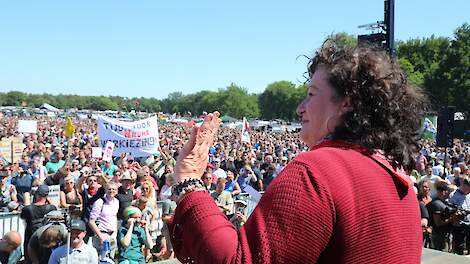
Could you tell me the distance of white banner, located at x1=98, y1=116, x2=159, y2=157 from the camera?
12922 mm

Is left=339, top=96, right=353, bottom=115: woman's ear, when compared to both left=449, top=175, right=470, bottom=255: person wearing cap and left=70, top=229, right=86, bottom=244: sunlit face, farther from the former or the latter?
left=449, top=175, right=470, bottom=255: person wearing cap

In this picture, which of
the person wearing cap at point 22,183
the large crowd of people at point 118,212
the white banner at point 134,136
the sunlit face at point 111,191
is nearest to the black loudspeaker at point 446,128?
the large crowd of people at point 118,212

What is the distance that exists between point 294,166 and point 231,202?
A: 27.2 ft

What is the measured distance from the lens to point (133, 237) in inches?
270

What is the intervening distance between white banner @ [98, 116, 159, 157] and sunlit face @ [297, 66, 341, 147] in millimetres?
11661

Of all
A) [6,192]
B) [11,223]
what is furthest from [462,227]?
[6,192]

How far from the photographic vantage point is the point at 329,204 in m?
1.13

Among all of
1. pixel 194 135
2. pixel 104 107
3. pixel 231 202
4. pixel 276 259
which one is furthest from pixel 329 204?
pixel 104 107

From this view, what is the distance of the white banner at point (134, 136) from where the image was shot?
12.9 metres

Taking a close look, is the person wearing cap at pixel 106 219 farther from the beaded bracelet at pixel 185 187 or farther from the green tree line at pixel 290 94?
the beaded bracelet at pixel 185 187

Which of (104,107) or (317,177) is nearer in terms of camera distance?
(317,177)

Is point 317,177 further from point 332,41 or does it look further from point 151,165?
point 151,165

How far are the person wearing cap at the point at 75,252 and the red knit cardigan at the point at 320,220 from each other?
14.5ft

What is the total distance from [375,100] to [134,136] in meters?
12.0
